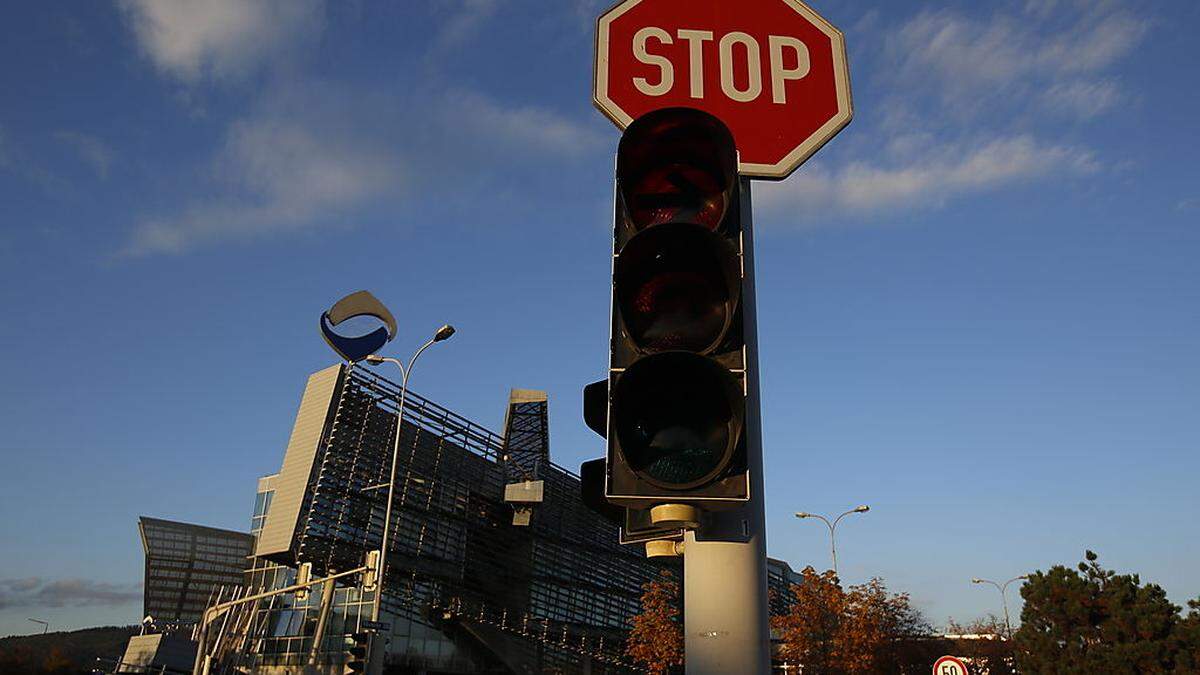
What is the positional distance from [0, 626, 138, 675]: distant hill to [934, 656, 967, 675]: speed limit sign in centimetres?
9539

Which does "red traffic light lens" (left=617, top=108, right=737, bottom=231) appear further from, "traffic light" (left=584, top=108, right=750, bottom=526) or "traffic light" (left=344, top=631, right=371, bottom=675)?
"traffic light" (left=344, top=631, right=371, bottom=675)

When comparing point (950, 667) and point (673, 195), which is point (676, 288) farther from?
point (950, 667)

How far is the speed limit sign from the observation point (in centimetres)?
845

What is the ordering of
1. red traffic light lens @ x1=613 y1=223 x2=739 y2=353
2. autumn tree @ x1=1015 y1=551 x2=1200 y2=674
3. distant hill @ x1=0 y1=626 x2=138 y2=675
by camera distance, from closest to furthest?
red traffic light lens @ x1=613 y1=223 x2=739 y2=353, autumn tree @ x1=1015 y1=551 x2=1200 y2=674, distant hill @ x1=0 y1=626 x2=138 y2=675

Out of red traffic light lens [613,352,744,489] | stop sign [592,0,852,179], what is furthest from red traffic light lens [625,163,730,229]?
stop sign [592,0,852,179]

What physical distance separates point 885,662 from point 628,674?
77.0 ft

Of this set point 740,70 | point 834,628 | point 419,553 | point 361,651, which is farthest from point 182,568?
point 740,70

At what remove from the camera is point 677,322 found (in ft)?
9.34

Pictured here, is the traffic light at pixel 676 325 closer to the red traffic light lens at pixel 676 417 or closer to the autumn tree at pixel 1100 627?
the red traffic light lens at pixel 676 417

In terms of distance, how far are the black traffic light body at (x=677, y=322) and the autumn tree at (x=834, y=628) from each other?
33288mm

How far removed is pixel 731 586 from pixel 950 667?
716cm

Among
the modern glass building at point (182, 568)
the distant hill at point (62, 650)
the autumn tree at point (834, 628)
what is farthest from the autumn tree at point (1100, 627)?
the distant hill at point (62, 650)

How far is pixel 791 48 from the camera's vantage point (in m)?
4.09

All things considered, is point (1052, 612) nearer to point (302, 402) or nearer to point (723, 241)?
point (723, 241)
